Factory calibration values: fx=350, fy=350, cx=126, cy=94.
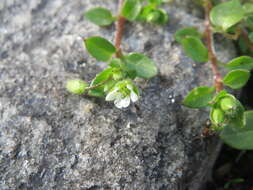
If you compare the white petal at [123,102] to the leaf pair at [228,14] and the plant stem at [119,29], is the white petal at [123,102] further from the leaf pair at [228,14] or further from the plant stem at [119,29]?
the leaf pair at [228,14]

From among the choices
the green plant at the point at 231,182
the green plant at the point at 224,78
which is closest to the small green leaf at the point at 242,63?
the green plant at the point at 224,78

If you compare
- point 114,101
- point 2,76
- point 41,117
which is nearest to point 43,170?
point 41,117

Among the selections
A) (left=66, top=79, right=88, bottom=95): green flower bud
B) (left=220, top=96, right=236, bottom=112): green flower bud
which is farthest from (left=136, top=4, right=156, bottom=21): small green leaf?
(left=220, top=96, right=236, bottom=112): green flower bud

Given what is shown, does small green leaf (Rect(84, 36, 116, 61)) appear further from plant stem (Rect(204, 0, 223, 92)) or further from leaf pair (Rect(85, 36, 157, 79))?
plant stem (Rect(204, 0, 223, 92))

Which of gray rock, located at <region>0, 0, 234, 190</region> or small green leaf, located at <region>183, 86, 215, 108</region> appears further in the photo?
small green leaf, located at <region>183, 86, 215, 108</region>

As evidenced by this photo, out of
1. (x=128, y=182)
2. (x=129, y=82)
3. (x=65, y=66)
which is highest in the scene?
(x=129, y=82)

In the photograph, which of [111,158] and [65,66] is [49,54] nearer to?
[65,66]
